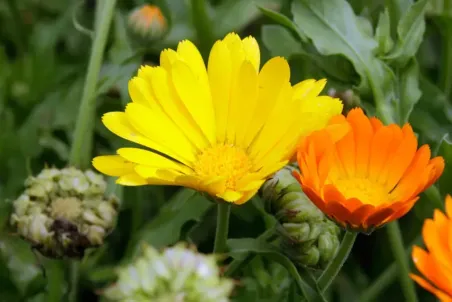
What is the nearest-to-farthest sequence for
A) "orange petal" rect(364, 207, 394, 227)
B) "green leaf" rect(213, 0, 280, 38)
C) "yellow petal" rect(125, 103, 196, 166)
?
"orange petal" rect(364, 207, 394, 227)
"yellow petal" rect(125, 103, 196, 166)
"green leaf" rect(213, 0, 280, 38)

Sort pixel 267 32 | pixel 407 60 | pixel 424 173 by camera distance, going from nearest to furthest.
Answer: pixel 424 173
pixel 407 60
pixel 267 32

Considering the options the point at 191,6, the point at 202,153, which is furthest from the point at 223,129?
the point at 191,6

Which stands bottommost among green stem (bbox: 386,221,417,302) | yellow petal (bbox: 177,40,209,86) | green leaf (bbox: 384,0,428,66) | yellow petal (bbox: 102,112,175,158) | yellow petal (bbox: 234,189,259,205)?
green stem (bbox: 386,221,417,302)

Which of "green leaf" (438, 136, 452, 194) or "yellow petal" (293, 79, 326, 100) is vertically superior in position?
"yellow petal" (293, 79, 326, 100)

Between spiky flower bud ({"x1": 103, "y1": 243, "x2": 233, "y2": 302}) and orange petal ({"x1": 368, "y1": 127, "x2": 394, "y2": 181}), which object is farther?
orange petal ({"x1": 368, "y1": 127, "x2": 394, "y2": 181})

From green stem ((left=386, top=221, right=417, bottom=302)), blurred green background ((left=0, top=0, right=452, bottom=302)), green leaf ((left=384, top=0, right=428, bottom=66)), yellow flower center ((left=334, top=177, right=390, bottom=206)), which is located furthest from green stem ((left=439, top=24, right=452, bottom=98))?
yellow flower center ((left=334, top=177, right=390, bottom=206))

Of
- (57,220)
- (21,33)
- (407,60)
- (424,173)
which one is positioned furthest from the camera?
(21,33)

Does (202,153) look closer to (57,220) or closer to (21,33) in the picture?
(57,220)

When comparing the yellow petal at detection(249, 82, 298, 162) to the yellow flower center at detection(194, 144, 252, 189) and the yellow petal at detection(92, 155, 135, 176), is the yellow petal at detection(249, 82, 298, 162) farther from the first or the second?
the yellow petal at detection(92, 155, 135, 176)
